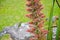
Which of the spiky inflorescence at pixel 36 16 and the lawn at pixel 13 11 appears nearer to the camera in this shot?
the spiky inflorescence at pixel 36 16

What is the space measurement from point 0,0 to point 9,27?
0.59 ft

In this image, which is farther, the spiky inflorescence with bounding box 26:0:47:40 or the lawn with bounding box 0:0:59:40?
the lawn with bounding box 0:0:59:40

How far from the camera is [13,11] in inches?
44.6

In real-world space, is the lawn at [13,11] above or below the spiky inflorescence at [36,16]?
above

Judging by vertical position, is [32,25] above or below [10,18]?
below

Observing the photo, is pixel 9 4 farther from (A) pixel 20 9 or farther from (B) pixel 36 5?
(B) pixel 36 5

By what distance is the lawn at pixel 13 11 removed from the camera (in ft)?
3.66

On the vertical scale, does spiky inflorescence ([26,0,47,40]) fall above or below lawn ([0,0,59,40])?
below

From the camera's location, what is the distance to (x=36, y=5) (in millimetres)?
597

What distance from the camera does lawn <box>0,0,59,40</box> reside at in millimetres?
1114

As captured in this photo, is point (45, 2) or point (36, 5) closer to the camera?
point (36, 5)

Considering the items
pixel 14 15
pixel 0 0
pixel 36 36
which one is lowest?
pixel 36 36

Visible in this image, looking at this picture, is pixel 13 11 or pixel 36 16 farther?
pixel 13 11

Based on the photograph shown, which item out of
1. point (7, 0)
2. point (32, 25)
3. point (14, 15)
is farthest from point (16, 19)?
point (32, 25)
